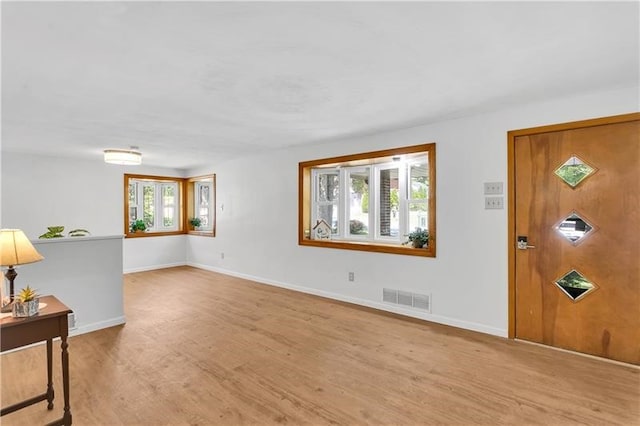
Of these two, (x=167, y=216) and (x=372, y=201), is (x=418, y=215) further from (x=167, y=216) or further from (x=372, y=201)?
(x=167, y=216)

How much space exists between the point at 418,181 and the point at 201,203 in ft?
17.7

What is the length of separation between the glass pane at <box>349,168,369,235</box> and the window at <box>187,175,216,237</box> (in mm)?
3642

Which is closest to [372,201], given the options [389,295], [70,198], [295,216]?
[295,216]

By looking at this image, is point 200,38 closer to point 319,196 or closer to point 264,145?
point 264,145

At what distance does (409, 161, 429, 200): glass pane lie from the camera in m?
4.32

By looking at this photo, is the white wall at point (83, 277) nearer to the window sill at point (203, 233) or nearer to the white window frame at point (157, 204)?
the window sill at point (203, 233)

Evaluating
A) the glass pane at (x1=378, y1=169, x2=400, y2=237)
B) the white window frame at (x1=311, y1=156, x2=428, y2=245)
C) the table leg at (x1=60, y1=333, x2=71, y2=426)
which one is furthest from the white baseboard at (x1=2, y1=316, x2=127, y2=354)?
the glass pane at (x1=378, y1=169, x2=400, y2=237)

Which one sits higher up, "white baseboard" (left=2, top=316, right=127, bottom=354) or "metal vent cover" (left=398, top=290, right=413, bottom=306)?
"metal vent cover" (left=398, top=290, right=413, bottom=306)

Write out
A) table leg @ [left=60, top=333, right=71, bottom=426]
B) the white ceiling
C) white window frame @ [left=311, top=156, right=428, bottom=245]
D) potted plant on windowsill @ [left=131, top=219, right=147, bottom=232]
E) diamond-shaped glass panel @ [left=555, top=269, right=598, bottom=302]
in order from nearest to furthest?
the white ceiling < table leg @ [left=60, top=333, right=71, bottom=426] < diamond-shaped glass panel @ [left=555, top=269, right=598, bottom=302] < white window frame @ [left=311, top=156, right=428, bottom=245] < potted plant on windowsill @ [left=131, top=219, right=147, bottom=232]

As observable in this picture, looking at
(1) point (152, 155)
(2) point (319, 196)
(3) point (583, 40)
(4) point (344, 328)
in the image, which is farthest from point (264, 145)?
(3) point (583, 40)

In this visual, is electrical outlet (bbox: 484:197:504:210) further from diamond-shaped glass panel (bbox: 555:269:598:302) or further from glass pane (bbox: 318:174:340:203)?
glass pane (bbox: 318:174:340:203)

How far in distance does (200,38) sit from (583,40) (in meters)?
2.34

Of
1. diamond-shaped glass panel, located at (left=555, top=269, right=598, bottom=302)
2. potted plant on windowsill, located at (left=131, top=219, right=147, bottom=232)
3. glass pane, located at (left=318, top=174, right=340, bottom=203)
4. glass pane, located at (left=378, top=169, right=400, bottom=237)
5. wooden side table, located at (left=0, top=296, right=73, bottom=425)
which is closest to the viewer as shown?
wooden side table, located at (left=0, top=296, right=73, bottom=425)

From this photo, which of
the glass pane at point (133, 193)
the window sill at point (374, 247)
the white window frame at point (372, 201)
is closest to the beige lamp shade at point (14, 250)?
the window sill at point (374, 247)
